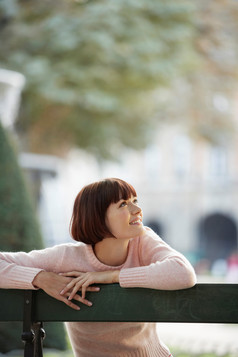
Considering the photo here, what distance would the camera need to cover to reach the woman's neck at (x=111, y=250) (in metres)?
2.61

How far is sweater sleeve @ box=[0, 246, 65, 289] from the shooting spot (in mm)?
2455

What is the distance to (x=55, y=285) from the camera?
95.6 inches

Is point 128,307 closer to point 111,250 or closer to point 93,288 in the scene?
point 93,288

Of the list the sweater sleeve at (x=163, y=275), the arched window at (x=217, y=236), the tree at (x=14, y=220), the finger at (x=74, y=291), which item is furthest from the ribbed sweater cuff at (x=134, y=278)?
the arched window at (x=217, y=236)

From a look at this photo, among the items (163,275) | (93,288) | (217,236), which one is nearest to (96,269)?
(93,288)

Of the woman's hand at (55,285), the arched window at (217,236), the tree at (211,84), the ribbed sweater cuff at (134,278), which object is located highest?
the ribbed sweater cuff at (134,278)

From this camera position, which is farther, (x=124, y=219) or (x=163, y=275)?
(x=124, y=219)

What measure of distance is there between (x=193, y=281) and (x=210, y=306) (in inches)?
3.6

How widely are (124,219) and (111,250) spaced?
150 millimetres

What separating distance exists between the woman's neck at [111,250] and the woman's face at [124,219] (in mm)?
60

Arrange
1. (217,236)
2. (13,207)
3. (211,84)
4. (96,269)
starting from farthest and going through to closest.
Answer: (217,236), (211,84), (13,207), (96,269)

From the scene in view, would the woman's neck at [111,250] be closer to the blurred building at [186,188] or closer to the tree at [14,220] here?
the tree at [14,220]

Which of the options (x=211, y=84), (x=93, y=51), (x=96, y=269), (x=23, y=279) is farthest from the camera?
(x=211, y=84)

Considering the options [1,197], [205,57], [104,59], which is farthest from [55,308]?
[205,57]
